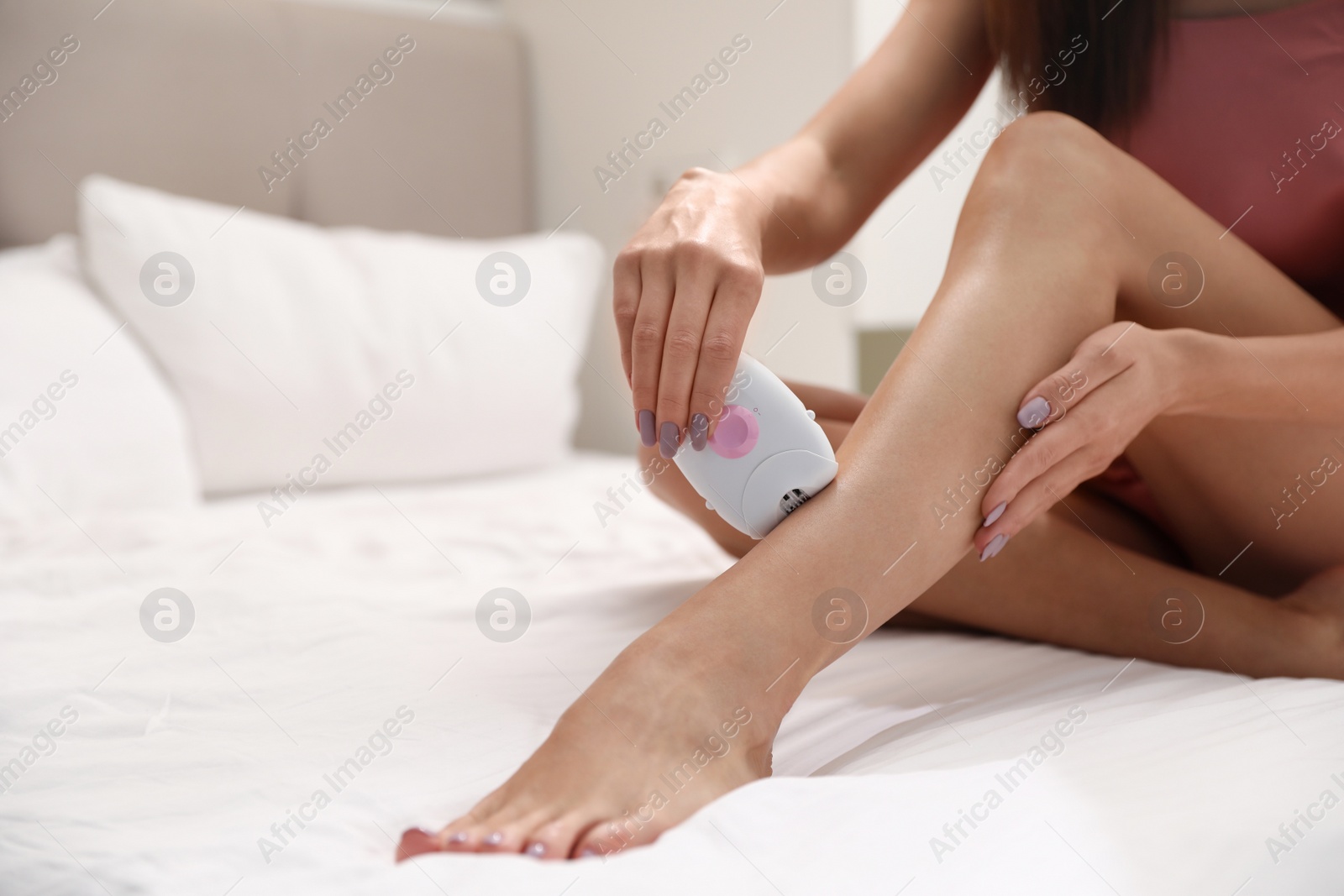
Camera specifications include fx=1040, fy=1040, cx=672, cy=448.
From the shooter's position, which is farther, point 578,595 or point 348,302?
point 348,302

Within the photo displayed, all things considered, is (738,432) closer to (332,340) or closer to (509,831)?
(509,831)

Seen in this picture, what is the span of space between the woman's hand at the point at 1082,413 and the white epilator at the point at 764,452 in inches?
4.3

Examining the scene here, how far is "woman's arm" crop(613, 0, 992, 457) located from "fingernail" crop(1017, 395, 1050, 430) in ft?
0.55

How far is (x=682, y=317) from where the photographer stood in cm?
59

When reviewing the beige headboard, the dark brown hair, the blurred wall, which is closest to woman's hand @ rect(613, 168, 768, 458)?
the dark brown hair

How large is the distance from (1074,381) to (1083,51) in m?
0.43

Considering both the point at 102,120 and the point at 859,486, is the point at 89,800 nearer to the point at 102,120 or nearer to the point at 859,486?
the point at 859,486

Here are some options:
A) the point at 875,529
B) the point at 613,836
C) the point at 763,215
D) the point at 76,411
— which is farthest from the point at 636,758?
the point at 76,411

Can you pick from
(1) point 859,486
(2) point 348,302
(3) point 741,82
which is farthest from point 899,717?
(3) point 741,82

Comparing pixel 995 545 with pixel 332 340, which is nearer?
pixel 995 545

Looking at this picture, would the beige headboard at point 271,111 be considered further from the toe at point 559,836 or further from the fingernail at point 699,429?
the toe at point 559,836

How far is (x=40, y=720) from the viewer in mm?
619

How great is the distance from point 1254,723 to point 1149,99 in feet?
1.75

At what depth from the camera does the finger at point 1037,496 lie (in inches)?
24.0
